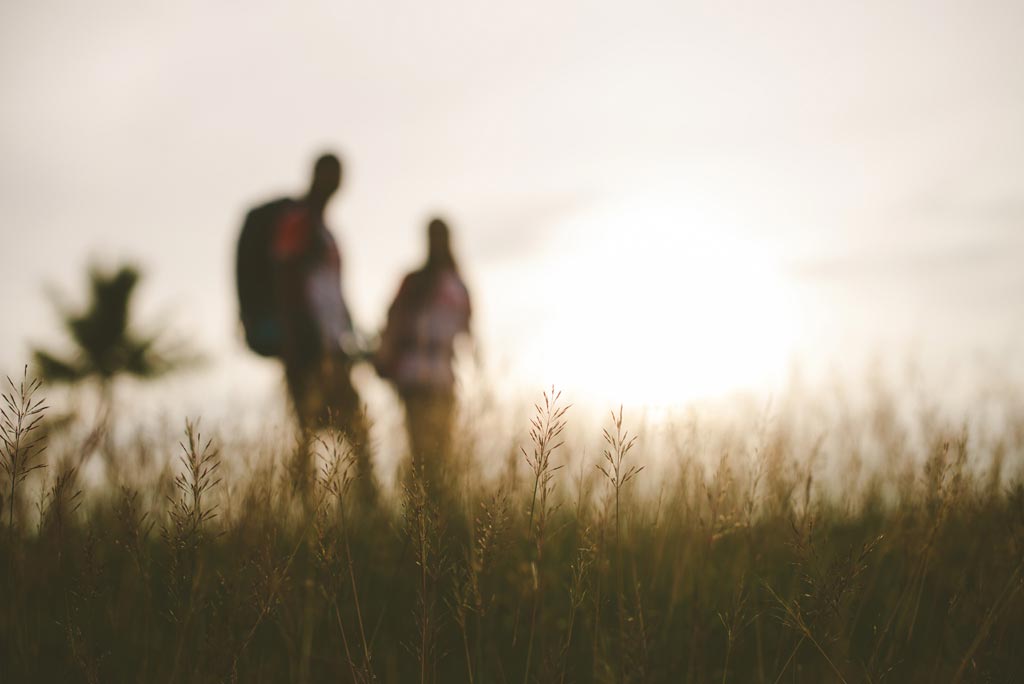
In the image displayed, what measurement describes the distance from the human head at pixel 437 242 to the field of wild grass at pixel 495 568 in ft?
6.86

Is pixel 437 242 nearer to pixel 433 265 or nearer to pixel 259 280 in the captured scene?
pixel 433 265

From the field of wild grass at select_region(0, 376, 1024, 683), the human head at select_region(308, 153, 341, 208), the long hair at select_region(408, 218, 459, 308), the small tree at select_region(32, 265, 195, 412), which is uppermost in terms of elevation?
the small tree at select_region(32, 265, 195, 412)

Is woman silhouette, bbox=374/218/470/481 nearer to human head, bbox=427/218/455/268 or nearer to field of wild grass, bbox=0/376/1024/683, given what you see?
human head, bbox=427/218/455/268

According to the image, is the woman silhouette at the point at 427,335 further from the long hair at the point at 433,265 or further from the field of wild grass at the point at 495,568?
the field of wild grass at the point at 495,568

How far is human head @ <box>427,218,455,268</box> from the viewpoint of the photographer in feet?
14.0

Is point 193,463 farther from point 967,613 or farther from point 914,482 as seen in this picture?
point 914,482

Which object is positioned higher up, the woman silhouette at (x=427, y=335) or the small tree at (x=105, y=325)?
the small tree at (x=105, y=325)

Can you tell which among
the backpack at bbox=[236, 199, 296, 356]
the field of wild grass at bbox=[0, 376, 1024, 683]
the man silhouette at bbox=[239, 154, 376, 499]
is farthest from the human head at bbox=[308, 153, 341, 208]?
the field of wild grass at bbox=[0, 376, 1024, 683]

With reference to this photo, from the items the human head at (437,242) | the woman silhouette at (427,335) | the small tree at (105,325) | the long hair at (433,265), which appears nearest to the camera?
the woman silhouette at (427,335)

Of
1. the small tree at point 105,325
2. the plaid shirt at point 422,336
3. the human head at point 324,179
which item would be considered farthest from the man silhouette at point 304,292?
the small tree at point 105,325

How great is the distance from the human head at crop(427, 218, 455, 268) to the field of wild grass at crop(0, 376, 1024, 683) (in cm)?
209

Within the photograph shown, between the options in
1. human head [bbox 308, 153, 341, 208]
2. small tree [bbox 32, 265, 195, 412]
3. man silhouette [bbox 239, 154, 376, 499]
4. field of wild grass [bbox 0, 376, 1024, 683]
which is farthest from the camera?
small tree [bbox 32, 265, 195, 412]

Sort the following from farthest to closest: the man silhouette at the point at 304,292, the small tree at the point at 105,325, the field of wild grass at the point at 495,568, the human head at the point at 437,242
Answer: the small tree at the point at 105,325 → the human head at the point at 437,242 → the man silhouette at the point at 304,292 → the field of wild grass at the point at 495,568

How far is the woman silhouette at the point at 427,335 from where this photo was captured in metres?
3.94
